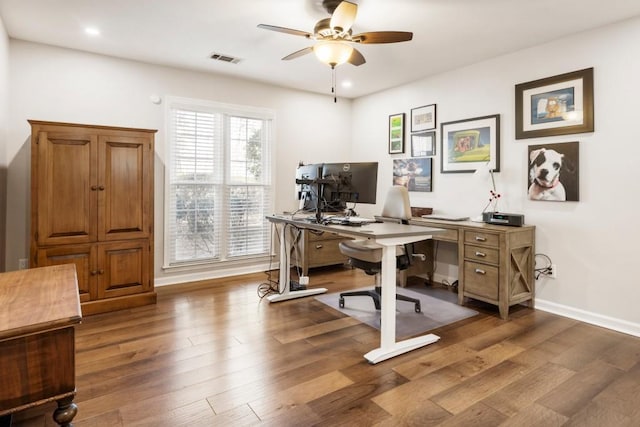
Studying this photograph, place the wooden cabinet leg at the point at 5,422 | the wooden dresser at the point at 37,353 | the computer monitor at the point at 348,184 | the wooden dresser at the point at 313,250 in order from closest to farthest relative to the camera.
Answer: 1. the wooden dresser at the point at 37,353
2. the wooden cabinet leg at the point at 5,422
3. the computer monitor at the point at 348,184
4. the wooden dresser at the point at 313,250

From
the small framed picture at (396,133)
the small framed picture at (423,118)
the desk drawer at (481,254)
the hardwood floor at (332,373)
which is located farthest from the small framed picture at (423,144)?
the hardwood floor at (332,373)

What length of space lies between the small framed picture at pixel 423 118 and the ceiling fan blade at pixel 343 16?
7.14 ft

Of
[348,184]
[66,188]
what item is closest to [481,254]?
[348,184]

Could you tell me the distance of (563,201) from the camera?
3.19 metres

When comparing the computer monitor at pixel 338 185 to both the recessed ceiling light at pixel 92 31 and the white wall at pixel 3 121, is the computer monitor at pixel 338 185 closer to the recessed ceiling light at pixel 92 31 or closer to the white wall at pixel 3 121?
the recessed ceiling light at pixel 92 31

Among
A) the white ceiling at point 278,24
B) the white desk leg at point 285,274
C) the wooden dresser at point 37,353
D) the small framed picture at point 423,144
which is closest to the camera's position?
the wooden dresser at point 37,353


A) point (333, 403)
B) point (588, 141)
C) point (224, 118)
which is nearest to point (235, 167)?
point (224, 118)

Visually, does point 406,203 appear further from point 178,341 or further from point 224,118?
point 224,118

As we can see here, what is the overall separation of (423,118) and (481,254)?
195cm

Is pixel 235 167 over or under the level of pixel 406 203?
over

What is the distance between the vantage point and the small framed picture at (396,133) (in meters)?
4.75

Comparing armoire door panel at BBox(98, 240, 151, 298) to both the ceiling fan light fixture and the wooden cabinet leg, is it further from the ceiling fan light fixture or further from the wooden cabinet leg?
the ceiling fan light fixture

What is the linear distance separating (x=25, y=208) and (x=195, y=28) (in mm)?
2353

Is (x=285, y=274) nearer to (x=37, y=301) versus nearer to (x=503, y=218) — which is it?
(x=503, y=218)
